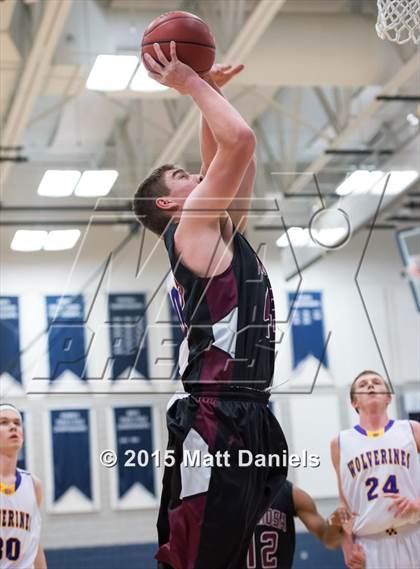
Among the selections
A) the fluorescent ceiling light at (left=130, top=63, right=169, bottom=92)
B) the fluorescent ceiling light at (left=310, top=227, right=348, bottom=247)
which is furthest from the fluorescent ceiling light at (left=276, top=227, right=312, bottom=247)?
the fluorescent ceiling light at (left=130, top=63, right=169, bottom=92)

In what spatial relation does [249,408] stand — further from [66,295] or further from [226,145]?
[66,295]

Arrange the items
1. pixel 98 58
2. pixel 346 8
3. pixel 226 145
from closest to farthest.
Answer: pixel 226 145 < pixel 98 58 < pixel 346 8

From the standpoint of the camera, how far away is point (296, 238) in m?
12.5

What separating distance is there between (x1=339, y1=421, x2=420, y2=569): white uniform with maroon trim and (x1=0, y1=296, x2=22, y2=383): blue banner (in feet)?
14.0


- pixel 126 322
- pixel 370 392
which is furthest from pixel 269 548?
pixel 126 322

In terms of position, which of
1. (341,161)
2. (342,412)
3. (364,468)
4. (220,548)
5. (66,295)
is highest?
(341,161)

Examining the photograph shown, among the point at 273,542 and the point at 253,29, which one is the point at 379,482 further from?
the point at 253,29

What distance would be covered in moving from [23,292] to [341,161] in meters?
4.03

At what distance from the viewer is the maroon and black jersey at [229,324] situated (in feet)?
10.6

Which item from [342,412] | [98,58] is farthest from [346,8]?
[342,412]

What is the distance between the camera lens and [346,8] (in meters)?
8.46

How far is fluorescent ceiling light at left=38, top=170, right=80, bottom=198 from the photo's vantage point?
36.8ft

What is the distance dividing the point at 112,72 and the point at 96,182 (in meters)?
3.47

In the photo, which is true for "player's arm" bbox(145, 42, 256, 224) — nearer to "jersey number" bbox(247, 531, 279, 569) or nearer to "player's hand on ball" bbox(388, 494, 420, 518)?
"jersey number" bbox(247, 531, 279, 569)
